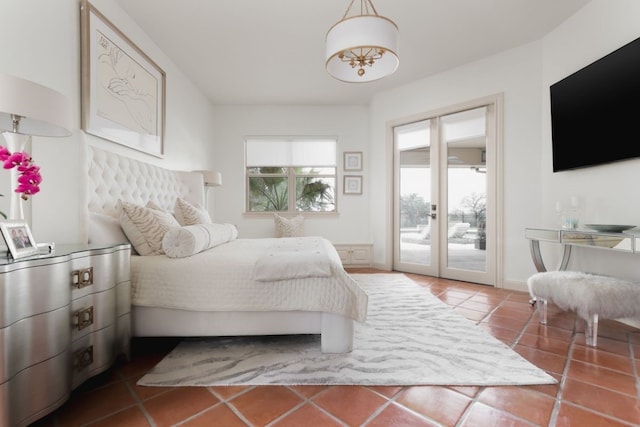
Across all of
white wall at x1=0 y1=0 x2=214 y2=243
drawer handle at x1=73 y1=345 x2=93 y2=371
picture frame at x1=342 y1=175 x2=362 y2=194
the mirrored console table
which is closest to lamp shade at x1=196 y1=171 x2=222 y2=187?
white wall at x1=0 y1=0 x2=214 y2=243

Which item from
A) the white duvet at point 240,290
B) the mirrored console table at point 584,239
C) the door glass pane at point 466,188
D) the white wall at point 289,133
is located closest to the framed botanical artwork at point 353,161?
the white wall at point 289,133

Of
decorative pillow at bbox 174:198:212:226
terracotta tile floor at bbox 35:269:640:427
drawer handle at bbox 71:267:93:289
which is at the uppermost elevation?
decorative pillow at bbox 174:198:212:226

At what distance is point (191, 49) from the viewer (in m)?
3.24

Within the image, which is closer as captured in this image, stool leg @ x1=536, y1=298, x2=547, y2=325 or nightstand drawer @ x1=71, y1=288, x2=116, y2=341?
nightstand drawer @ x1=71, y1=288, x2=116, y2=341

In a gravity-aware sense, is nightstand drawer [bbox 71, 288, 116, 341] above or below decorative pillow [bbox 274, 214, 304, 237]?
below

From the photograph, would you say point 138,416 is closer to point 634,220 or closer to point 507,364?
point 507,364

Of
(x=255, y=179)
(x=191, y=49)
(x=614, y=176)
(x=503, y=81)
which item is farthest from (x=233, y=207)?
(x=614, y=176)

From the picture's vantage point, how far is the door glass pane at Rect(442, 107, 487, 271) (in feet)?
12.1

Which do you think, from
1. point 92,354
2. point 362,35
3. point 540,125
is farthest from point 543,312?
point 92,354

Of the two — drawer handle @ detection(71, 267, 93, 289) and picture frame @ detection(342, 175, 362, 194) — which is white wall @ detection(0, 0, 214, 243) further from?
picture frame @ detection(342, 175, 362, 194)

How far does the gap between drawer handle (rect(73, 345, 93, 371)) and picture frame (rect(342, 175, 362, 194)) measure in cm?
403

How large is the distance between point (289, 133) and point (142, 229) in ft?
11.1

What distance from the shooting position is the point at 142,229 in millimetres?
2010

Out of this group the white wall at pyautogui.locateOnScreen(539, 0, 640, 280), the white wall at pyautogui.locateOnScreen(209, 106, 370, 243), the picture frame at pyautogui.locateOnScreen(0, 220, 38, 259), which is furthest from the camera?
the white wall at pyautogui.locateOnScreen(209, 106, 370, 243)
